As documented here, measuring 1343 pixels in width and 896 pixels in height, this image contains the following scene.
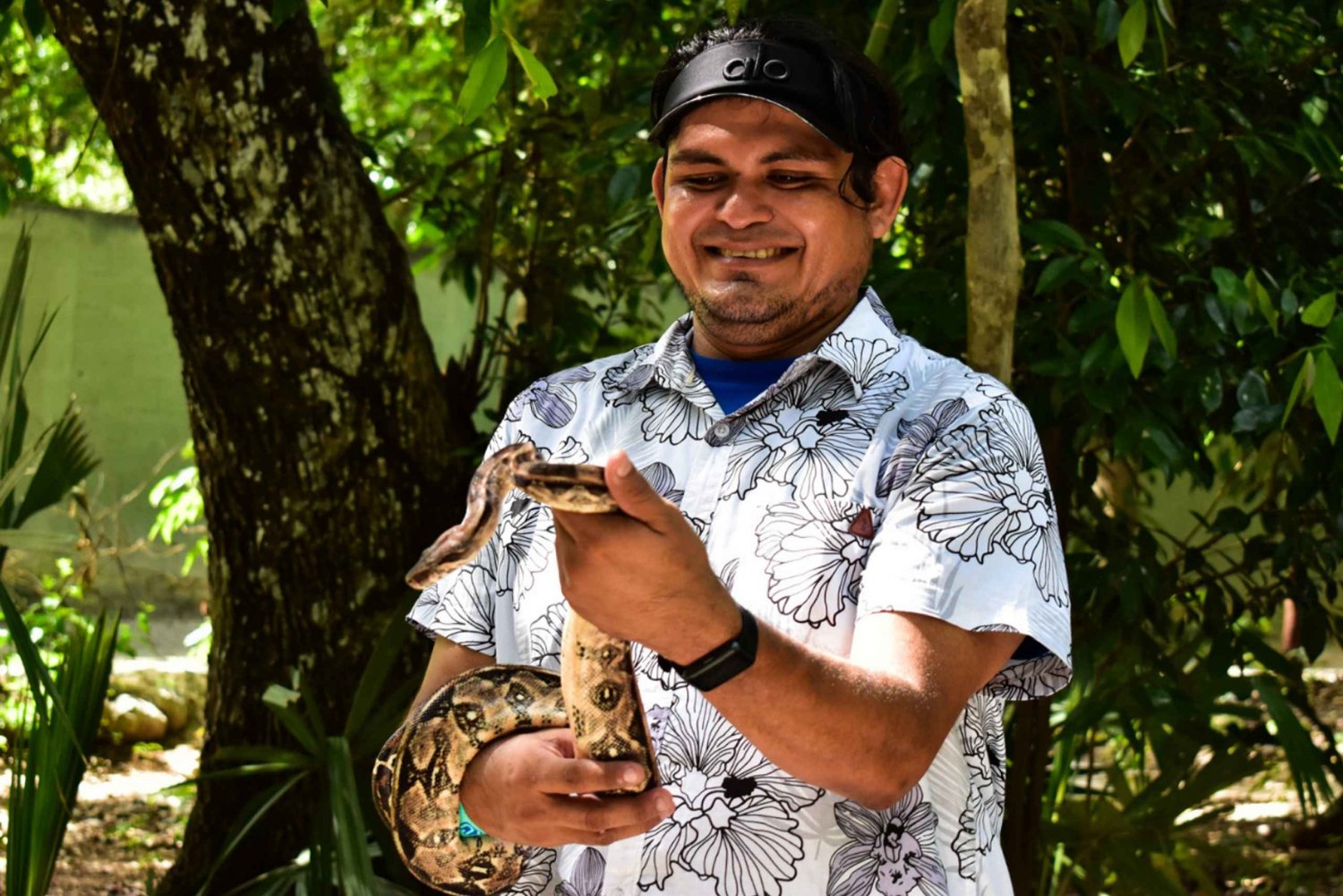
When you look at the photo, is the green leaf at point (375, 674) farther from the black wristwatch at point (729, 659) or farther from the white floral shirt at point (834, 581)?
the black wristwatch at point (729, 659)

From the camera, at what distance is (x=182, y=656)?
935 centimetres

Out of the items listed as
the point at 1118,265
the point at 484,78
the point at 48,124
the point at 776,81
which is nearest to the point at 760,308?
the point at 776,81

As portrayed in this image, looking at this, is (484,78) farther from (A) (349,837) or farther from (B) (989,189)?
(A) (349,837)

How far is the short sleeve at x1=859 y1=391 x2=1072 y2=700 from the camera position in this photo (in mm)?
1883

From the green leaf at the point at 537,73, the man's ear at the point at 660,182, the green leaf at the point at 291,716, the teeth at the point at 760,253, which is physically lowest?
the green leaf at the point at 291,716

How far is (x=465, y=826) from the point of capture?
6.87ft

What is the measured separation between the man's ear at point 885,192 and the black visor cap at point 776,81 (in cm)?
13

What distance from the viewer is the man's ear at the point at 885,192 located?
2.30m

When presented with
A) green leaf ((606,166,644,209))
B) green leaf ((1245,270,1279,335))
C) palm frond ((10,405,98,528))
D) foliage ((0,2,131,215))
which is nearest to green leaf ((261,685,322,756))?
palm frond ((10,405,98,528))

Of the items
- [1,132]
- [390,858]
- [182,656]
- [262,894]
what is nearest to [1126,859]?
[390,858]

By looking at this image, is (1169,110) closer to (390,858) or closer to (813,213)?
(813,213)

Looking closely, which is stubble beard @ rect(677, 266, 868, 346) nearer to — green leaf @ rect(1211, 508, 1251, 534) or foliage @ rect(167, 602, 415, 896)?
foliage @ rect(167, 602, 415, 896)

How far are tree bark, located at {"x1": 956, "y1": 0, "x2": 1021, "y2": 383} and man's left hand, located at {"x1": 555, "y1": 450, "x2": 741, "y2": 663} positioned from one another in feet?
5.44

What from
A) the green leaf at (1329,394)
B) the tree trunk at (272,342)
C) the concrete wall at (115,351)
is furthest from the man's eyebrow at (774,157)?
the concrete wall at (115,351)
